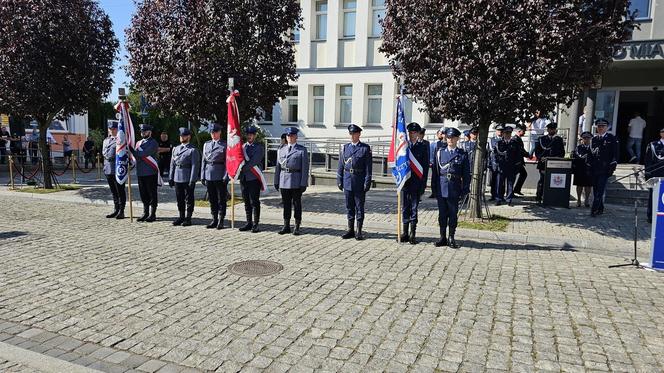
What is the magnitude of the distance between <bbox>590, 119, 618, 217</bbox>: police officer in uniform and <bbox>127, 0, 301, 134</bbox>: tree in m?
7.37

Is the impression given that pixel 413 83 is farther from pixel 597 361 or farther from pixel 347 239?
pixel 597 361

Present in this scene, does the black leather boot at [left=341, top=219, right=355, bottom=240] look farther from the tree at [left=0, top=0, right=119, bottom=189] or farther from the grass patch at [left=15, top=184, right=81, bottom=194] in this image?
the grass patch at [left=15, top=184, right=81, bottom=194]

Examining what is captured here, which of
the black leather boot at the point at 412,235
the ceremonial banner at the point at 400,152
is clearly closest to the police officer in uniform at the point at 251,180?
the ceremonial banner at the point at 400,152

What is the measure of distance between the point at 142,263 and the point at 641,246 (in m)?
7.96

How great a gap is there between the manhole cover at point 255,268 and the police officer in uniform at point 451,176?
9.82ft

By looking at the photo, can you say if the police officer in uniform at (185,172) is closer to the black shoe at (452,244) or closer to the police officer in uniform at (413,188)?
the police officer in uniform at (413,188)

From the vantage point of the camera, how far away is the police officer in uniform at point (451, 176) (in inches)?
298

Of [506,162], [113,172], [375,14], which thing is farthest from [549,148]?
[375,14]

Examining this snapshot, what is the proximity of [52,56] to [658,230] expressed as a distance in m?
14.3

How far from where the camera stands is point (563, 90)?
28.5 feet

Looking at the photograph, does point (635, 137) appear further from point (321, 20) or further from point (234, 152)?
point (321, 20)

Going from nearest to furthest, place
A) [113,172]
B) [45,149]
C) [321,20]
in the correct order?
1. [113,172]
2. [45,149]
3. [321,20]

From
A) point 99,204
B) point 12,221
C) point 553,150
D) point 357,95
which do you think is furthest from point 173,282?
point 357,95

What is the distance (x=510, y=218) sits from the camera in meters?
10.2
